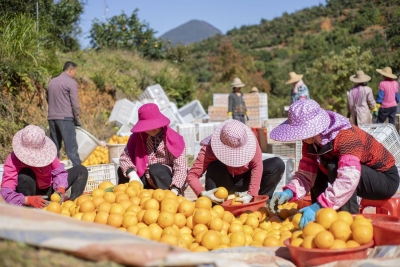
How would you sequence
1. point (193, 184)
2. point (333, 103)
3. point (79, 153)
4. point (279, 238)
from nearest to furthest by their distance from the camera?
point (279, 238), point (193, 184), point (79, 153), point (333, 103)

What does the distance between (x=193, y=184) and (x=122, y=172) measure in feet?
3.06

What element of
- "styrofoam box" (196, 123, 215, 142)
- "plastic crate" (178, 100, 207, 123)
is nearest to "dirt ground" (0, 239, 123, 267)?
"styrofoam box" (196, 123, 215, 142)

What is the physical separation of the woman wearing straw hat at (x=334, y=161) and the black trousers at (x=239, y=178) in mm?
825

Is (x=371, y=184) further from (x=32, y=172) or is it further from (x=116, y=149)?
(x=116, y=149)

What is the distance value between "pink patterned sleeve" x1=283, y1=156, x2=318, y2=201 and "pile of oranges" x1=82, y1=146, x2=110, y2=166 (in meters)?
4.66

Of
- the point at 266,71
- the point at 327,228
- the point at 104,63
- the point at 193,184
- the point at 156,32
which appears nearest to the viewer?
the point at 327,228

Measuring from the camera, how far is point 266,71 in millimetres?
28734

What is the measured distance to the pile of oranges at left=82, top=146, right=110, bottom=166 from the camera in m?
7.86

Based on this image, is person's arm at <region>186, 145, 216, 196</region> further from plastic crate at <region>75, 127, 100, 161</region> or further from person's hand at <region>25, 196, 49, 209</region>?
plastic crate at <region>75, 127, 100, 161</region>

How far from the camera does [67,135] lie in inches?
281

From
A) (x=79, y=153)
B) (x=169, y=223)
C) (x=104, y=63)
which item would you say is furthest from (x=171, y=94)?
(x=169, y=223)

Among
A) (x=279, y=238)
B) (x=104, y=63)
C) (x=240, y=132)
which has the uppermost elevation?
(x=104, y=63)

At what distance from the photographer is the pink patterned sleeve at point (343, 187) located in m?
3.14

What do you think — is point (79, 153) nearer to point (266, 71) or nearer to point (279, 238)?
point (279, 238)
